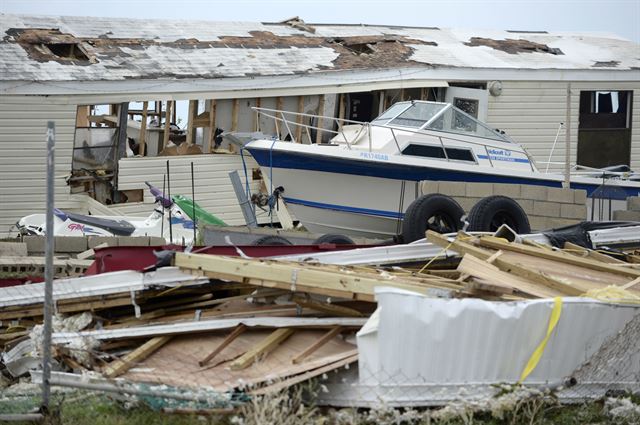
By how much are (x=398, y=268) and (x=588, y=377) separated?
2.45m

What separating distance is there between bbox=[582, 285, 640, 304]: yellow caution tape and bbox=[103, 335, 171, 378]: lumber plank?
355 cm

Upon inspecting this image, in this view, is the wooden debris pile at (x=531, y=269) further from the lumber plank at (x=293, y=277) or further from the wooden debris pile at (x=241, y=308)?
the lumber plank at (x=293, y=277)

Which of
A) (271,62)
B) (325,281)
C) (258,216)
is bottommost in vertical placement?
(258,216)

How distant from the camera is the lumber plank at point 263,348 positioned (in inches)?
343

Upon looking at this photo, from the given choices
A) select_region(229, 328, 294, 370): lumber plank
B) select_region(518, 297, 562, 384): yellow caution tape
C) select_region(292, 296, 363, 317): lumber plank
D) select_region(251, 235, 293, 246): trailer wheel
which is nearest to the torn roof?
select_region(251, 235, 293, 246): trailer wheel

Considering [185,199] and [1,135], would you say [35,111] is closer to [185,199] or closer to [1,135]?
[1,135]

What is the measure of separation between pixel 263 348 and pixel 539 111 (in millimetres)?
16886

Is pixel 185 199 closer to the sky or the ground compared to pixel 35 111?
closer to the ground

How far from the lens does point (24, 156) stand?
19906mm

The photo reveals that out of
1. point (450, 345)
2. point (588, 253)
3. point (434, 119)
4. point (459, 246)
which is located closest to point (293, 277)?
point (450, 345)

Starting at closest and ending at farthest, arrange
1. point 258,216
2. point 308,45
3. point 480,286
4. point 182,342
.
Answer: point 480,286 < point 182,342 < point 258,216 < point 308,45

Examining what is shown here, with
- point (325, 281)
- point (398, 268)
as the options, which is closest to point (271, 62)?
point (398, 268)

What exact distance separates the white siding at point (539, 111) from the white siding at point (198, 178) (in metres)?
5.81

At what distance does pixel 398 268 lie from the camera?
35.4 feet
